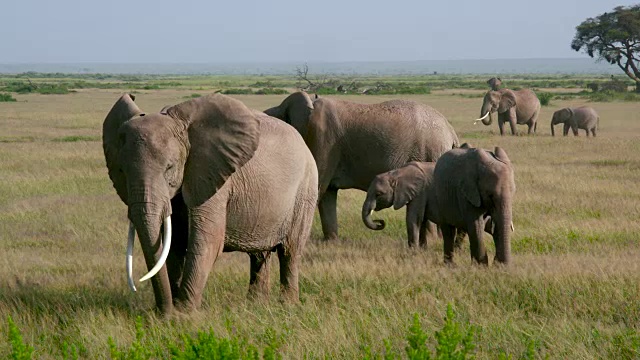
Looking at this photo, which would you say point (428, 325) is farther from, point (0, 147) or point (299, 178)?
Result: point (0, 147)

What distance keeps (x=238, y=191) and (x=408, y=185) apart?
368cm

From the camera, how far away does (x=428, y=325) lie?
6.41m

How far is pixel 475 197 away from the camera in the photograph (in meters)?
8.32

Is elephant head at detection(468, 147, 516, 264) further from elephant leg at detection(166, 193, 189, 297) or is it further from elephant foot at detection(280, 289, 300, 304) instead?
elephant leg at detection(166, 193, 189, 297)

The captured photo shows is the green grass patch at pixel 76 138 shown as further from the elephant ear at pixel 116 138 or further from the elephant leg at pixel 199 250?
the elephant leg at pixel 199 250

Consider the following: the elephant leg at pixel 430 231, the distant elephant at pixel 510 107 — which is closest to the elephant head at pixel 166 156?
the elephant leg at pixel 430 231

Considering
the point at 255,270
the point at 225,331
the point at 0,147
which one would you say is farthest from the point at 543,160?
the point at 225,331

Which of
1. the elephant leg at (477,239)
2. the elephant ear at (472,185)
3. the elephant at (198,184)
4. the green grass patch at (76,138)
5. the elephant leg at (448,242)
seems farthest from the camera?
the green grass patch at (76,138)

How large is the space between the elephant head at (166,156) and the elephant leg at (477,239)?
2.98 m

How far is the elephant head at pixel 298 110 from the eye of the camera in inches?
421

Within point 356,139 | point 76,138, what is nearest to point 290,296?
point 356,139

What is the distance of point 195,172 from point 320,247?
4.48 metres

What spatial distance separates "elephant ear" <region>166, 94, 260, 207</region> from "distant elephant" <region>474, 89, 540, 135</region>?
21.2m

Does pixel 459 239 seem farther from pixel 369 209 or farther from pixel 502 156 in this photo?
pixel 502 156
